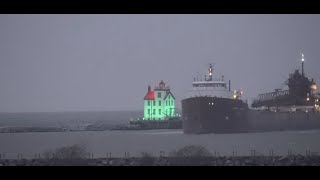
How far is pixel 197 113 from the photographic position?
71.3 ft

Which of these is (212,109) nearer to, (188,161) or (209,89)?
(209,89)

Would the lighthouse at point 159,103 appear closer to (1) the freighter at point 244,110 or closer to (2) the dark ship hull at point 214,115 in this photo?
(1) the freighter at point 244,110

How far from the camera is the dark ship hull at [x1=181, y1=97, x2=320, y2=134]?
21.6 meters

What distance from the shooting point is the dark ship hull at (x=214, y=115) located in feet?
70.6

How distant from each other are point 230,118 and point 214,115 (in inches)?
35.4

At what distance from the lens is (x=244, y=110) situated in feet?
74.5
